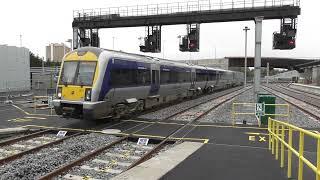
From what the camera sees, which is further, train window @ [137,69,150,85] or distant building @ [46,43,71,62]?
distant building @ [46,43,71,62]

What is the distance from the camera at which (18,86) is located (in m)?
45.1

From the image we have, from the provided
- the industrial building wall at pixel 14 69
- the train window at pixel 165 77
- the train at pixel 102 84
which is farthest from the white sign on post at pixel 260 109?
the industrial building wall at pixel 14 69

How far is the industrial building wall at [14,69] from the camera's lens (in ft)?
142

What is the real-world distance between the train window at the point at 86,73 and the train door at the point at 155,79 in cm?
577

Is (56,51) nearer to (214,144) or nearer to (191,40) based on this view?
(191,40)

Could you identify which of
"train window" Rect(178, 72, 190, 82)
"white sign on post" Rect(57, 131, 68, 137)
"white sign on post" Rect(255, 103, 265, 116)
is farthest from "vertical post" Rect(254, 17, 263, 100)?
"white sign on post" Rect(57, 131, 68, 137)

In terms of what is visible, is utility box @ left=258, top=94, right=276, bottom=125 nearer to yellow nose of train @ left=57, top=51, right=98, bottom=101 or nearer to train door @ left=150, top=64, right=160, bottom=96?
train door @ left=150, top=64, right=160, bottom=96

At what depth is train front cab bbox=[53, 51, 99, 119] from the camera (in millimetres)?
14594

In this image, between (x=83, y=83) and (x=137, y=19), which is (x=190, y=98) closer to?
(x=137, y=19)

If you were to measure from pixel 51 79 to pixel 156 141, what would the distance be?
3526cm

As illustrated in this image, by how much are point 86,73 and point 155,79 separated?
6.57 m

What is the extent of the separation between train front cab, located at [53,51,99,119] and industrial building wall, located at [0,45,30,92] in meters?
28.9

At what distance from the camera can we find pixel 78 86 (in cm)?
1496

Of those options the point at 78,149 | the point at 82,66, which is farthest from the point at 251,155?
the point at 82,66
